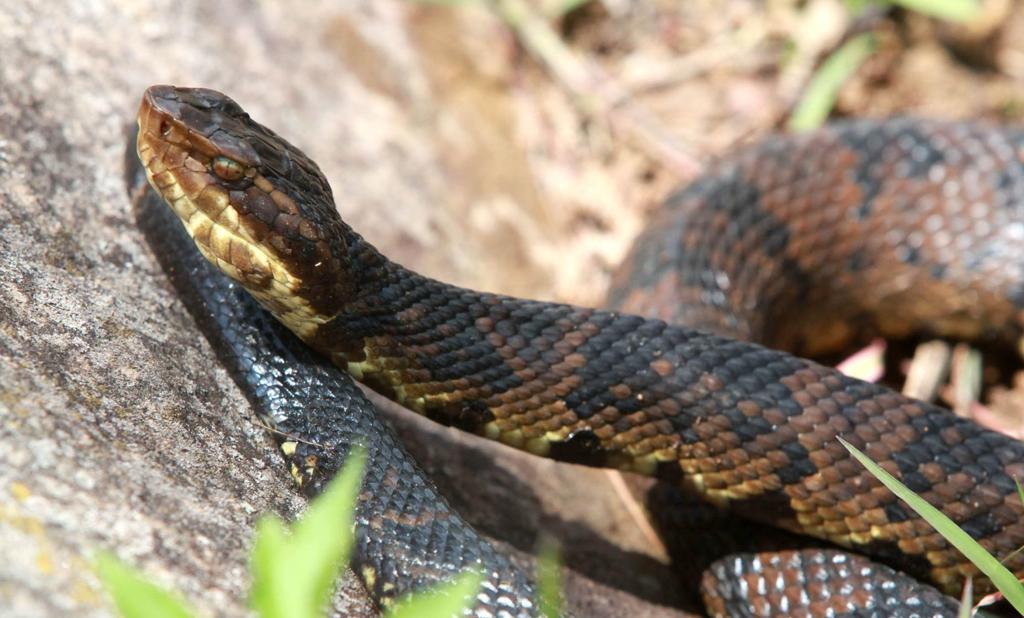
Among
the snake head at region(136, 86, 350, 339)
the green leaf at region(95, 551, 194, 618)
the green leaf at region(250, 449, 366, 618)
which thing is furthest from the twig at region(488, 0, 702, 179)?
the green leaf at region(95, 551, 194, 618)

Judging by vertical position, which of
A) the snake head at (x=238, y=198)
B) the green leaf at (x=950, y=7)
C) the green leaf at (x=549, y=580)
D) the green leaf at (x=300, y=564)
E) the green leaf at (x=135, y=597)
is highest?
the green leaf at (x=950, y=7)

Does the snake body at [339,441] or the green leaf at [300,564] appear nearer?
the green leaf at [300,564]

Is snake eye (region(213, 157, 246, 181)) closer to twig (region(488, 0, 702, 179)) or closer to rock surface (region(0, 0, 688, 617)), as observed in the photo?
rock surface (region(0, 0, 688, 617))

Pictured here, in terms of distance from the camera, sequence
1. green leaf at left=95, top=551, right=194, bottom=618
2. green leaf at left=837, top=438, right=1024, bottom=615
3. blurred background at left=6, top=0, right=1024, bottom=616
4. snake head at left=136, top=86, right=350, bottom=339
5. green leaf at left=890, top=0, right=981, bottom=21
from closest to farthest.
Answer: green leaf at left=95, top=551, right=194, bottom=618
blurred background at left=6, top=0, right=1024, bottom=616
green leaf at left=837, top=438, right=1024, bottom=615
snake head at left=136, top=86, right=350, bottom=339
green leaf at left=890, top=0, right=981, bottom=21

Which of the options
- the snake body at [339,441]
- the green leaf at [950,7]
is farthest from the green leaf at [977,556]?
the green leaf at [950,7]

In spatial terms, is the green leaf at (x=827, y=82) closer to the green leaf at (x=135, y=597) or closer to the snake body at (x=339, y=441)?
the snake body at (x=339, y=441)
